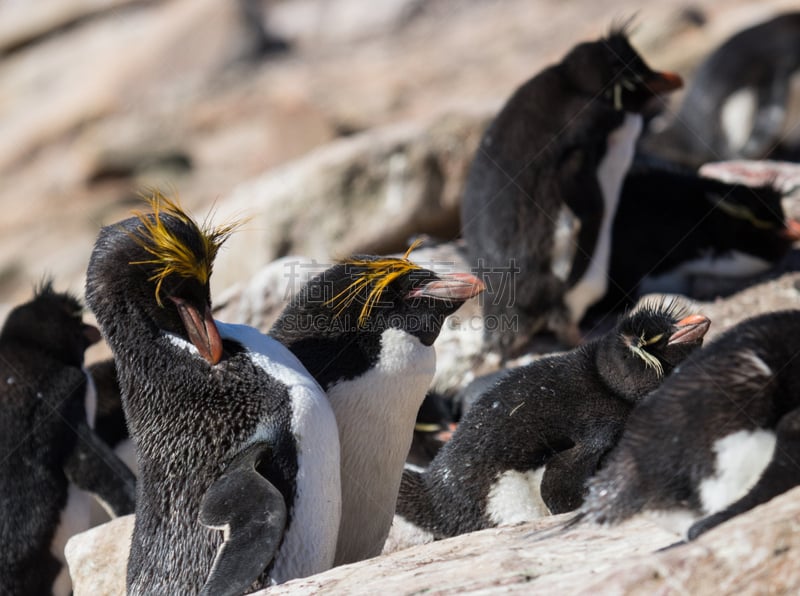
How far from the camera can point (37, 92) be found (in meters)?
14.9

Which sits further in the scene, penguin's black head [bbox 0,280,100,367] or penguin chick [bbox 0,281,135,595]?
penguin's black head [bbox 0,280,100,367]

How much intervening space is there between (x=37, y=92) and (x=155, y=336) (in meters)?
12.8

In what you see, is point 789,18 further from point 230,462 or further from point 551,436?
point 230,462

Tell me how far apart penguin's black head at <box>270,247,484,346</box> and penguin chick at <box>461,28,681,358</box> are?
163 cm

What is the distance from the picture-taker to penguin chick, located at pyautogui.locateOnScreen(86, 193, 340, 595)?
2.95 metres

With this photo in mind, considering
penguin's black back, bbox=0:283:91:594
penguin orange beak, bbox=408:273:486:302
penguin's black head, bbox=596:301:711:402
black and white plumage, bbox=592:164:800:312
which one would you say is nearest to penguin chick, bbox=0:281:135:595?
penguin's black back, bbox=0:283:91:594

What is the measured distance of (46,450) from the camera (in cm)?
437

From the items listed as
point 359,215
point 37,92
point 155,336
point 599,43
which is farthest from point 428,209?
point 37,92

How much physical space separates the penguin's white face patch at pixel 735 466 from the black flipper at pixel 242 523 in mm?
1043

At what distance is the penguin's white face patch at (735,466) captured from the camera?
2229 mm

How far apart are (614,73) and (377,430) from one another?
2.52 meters

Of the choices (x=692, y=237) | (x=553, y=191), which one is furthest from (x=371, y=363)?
(x=692, y=237)

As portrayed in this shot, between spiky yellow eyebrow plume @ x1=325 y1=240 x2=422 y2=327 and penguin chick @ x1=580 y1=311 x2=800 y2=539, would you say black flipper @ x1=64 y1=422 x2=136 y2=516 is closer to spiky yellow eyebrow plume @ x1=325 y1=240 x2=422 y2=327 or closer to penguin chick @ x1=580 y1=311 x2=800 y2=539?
spiky yellow eyebrow plume @ x1=325 y1=240 x2=422 y2=327

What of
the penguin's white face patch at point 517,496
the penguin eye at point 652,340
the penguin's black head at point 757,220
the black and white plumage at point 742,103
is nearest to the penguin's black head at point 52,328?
the penguin's white face patch at point 517,496
